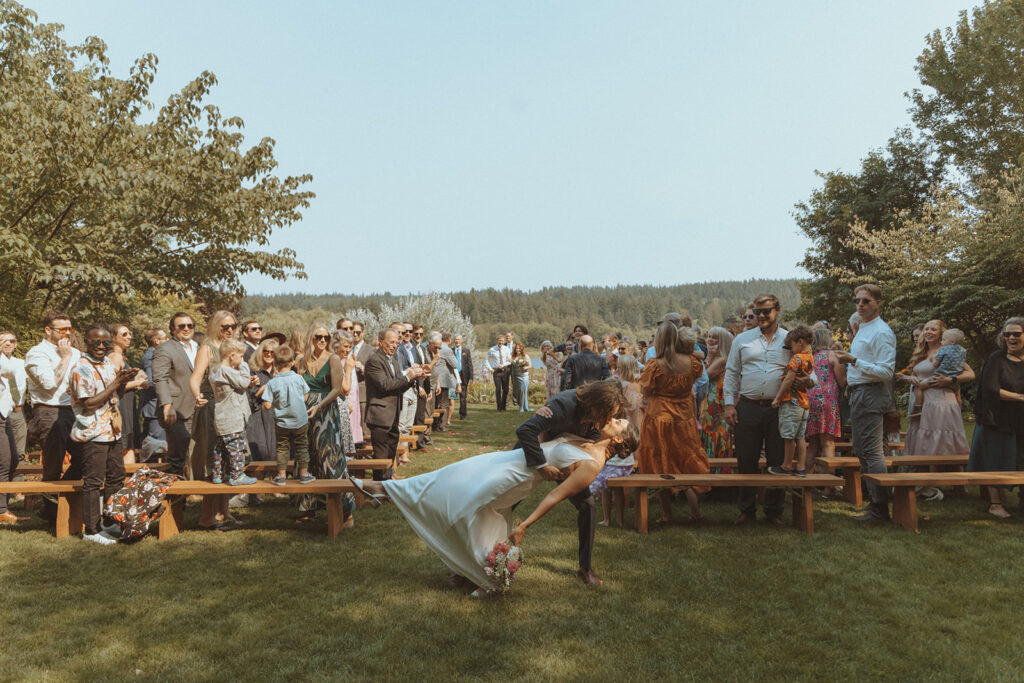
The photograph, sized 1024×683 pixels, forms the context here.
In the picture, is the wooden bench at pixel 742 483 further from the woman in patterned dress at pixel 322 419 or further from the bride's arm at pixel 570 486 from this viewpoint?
the woman in patterned dress at pixel 322 419

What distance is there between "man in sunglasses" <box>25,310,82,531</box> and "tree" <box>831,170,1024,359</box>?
16731 mm

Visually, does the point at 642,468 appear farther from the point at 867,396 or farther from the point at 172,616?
the point at 172,616

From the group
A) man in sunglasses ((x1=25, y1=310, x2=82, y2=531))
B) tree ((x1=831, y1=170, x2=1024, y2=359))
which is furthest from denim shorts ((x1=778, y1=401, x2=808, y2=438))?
tree ((x1=831, y1=170, x2=1024, y2=359))

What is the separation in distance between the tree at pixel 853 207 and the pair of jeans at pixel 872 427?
21783 millimetres

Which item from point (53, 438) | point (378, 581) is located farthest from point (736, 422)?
point (53, 438)

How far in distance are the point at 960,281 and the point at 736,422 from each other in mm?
12755

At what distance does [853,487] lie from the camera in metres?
7.12

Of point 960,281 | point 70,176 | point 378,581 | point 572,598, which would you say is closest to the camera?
point 572,598

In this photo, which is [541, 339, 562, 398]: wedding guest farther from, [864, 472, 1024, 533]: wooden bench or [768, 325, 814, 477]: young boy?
[864, 472, 1024, 533]: wooden bench

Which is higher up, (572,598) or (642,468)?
(642,468)

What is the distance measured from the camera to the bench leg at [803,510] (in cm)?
593

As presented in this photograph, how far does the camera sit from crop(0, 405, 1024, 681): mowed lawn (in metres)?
3.53

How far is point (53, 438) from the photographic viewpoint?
250 inches

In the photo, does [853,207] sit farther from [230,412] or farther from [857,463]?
[230,412]
